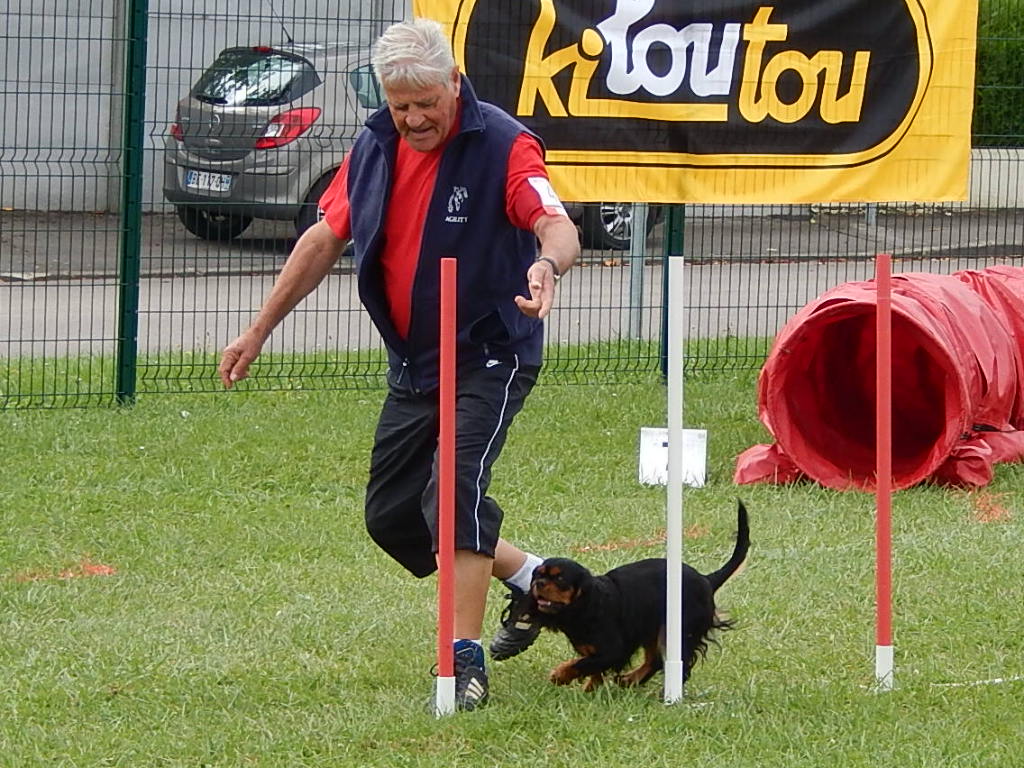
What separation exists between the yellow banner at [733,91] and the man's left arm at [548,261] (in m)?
4.66

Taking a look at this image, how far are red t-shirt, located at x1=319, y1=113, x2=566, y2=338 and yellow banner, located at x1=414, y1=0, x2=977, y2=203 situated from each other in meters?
4.41

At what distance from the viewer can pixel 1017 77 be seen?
13.0 m

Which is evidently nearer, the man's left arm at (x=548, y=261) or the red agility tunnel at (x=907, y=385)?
the man's left arm at (x=548, y=261)

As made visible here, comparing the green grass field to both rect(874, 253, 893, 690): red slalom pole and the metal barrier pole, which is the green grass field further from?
the metal barrier pole

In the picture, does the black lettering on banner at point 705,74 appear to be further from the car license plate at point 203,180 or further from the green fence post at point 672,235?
the car license plate at point 203,180

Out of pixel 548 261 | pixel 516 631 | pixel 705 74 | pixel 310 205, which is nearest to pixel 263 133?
pixel 310 205

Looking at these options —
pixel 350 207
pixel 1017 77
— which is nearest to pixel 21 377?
pixel 350 207

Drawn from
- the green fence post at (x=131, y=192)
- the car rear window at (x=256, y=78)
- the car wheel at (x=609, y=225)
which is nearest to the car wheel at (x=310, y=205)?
the car rear window at (x=256, y=78)

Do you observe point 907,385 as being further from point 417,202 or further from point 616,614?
point 417,202

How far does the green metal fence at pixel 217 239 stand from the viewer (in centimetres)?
933

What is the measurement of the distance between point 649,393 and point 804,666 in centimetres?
485

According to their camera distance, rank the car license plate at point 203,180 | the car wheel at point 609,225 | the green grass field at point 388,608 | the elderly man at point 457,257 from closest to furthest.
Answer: the green grass field at point 388,608 < the elderly man at point 457,257 < the car license plate at point 203,180 < the car wheel at point 609,225

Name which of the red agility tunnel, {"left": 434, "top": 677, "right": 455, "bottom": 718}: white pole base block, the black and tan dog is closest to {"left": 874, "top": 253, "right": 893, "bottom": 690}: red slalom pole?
the black and tan dog

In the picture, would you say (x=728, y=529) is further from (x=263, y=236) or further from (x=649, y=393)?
(x=263, y=236)
